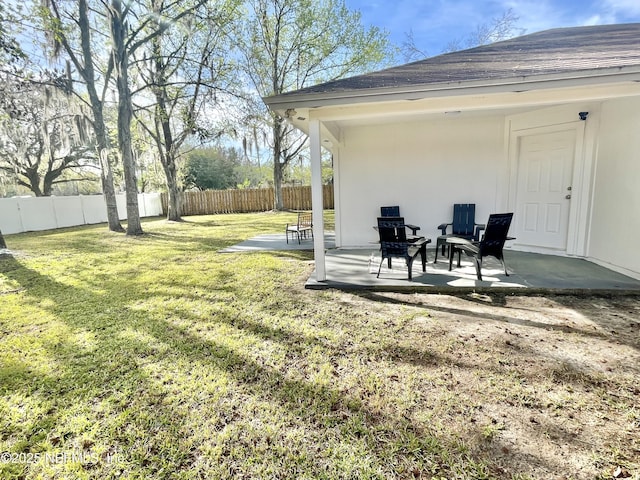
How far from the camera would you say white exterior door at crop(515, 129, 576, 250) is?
546 cm

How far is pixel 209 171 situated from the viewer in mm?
24625

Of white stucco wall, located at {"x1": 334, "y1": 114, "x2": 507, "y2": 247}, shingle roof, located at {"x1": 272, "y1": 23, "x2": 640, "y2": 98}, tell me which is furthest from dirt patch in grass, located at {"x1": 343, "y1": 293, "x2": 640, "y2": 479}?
white stucco wall, located at {"x1": 334, "y1": 114, "x2": 507, "y2": 247}

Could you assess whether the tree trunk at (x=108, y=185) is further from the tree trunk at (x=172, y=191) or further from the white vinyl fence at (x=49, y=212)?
the white vinyl fence at (x=49, y=212)

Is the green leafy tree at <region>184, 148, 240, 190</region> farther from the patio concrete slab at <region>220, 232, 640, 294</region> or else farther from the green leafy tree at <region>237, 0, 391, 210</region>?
the patio concrete slab at <region>220, 232, 640, 294</region>

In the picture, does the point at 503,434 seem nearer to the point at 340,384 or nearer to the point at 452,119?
the point at 340,384

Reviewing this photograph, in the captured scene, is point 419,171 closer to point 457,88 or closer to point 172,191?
point 457,88

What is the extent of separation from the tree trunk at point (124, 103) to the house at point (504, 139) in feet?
23.7

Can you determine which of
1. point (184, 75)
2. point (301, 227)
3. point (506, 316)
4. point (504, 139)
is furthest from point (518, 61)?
point (184, 75)

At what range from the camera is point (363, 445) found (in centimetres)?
173

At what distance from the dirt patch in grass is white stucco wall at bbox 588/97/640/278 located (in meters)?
1.16

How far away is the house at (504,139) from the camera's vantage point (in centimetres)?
370

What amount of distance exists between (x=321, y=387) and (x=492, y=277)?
11.2 feet

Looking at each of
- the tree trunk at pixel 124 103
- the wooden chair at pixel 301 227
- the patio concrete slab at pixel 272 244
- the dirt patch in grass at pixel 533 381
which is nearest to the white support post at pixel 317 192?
the dirt patch in grass at pixel 533 381

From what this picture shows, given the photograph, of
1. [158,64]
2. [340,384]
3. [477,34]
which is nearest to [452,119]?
[340,384]
